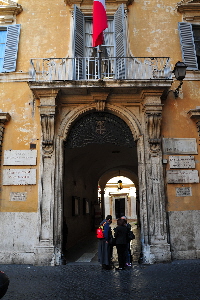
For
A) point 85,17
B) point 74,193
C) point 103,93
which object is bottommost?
point 74,193

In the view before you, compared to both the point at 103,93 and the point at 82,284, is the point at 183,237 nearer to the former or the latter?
the point at 82,284

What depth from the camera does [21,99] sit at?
8.09 meters

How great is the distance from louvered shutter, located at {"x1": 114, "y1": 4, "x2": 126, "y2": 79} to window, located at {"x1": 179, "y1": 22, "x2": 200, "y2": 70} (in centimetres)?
184

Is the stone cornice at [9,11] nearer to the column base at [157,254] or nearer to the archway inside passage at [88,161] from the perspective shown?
the archway inside passage at [88,161]

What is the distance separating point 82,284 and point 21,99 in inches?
209

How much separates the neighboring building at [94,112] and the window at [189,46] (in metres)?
0.03

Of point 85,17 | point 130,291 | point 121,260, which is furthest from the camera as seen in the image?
point 85,17

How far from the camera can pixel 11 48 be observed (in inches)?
333

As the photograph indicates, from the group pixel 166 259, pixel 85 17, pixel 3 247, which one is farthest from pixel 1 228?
pixel 85 17

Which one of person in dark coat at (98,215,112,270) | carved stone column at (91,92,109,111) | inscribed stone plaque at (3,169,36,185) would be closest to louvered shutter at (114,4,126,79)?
carved stone column at (91,92,109,111)

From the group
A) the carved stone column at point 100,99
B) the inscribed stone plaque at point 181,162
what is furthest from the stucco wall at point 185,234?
the carved stone column at point 100,99

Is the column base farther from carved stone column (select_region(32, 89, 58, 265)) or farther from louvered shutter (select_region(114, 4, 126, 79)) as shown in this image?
louvered shutter (select_region(114, 4, 126, 79))

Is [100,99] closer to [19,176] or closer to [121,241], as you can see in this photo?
[19,176]

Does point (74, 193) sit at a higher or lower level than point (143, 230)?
higher
